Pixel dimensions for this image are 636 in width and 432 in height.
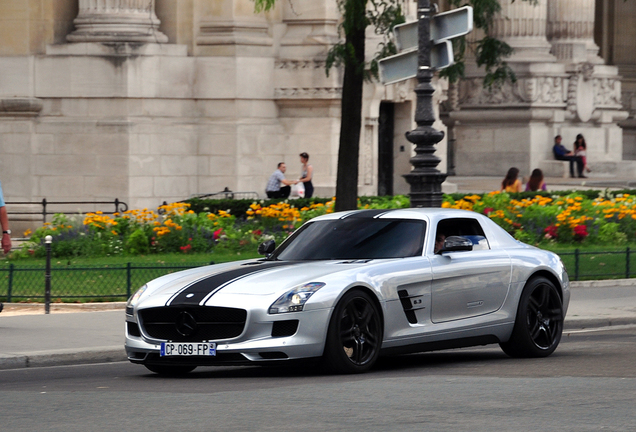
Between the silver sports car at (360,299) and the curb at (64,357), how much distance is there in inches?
59.7

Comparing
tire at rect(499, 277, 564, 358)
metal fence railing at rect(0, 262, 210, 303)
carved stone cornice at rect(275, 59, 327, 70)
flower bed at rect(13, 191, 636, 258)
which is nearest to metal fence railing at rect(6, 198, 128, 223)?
flower bed at rect(13, 191, 636, 258)

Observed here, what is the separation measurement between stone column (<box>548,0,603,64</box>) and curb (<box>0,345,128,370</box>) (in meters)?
32.8

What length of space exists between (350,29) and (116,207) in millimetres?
7904

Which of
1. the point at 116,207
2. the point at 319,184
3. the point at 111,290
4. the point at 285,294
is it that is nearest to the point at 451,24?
the point at 111,290

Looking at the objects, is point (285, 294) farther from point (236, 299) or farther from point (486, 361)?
point (486, 361)

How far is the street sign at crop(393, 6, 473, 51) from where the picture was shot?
51.9ft

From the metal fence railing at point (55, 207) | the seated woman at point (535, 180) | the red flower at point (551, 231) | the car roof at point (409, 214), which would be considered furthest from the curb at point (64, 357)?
the seated woman at point (535, 180)

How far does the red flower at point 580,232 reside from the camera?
23.0 meters

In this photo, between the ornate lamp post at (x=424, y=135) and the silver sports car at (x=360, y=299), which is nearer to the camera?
the silver sports car at (x=360, y=299)

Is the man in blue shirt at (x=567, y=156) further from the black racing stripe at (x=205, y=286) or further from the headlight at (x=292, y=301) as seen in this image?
the headlight at (x=292, y=301)

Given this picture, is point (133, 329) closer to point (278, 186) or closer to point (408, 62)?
point (408, 62)

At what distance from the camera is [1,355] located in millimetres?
11914

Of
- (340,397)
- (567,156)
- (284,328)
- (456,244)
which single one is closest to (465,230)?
(456,244)

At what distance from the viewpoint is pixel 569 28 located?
43500 millimetres
